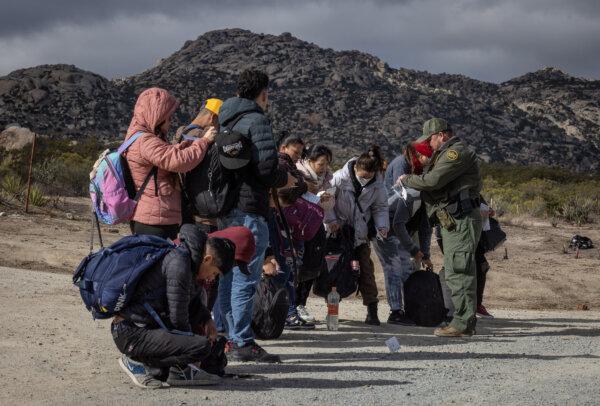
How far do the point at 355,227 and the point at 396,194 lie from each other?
79 cm

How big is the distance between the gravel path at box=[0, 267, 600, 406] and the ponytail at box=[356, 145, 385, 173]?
1.60 m

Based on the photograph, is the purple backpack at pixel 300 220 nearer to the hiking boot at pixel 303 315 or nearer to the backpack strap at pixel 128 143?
the hiking boot at pixel 303 315

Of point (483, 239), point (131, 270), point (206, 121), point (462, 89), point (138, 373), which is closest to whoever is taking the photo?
point (131, 270)

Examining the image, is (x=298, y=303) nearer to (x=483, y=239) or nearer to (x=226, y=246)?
(x=483, y=239)

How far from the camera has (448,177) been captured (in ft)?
28.4

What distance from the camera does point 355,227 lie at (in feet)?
31.8

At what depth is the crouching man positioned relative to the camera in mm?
5648

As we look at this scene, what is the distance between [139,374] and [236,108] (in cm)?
208

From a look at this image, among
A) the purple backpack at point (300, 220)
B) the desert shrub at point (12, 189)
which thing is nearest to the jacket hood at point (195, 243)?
the purple backpack at point (300, 220)

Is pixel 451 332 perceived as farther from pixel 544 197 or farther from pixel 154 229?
pixel 544 197

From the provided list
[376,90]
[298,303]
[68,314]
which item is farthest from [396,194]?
[376,90]

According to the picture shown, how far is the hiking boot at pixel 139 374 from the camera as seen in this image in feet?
19.3

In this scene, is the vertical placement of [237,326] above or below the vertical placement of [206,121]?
below

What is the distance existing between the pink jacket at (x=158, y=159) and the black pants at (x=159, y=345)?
41.6 inches
